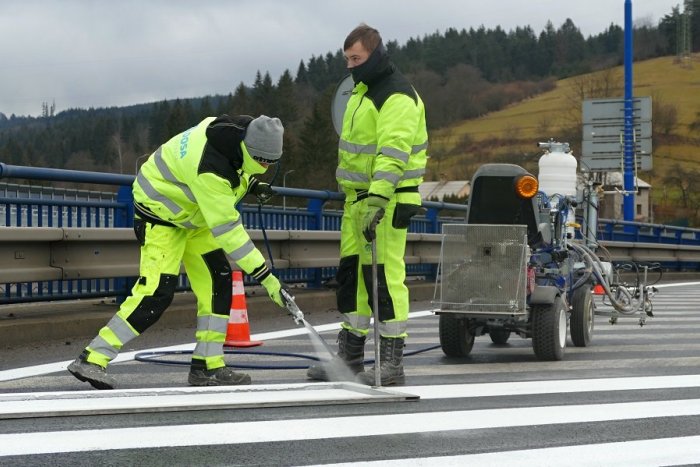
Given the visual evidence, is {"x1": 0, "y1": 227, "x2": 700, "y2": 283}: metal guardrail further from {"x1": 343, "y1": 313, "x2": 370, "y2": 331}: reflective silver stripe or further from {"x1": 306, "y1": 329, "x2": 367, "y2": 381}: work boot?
{"x1": 343, "y1": 313, "x2": 370, "y2": 331}: reflective silver stripe

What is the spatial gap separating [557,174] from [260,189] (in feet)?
11.3

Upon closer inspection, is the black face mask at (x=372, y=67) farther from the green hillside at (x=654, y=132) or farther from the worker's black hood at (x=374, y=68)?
the green hillside at (x=654, y=132)

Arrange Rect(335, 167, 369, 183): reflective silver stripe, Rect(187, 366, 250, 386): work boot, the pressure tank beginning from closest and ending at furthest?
1. Rect(187, 366, 250, 386): work boot
2. Rect(335, 167, 369, 183): reflective silver stripe
3. the pressure tank

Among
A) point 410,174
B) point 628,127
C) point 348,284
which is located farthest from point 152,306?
point 628,127

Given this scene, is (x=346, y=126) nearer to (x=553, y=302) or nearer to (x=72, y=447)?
(x=553, y=302)

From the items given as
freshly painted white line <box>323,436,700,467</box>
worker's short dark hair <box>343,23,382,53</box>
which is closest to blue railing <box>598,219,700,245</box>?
worker's short dark hair <box>343,23,382,53</box>

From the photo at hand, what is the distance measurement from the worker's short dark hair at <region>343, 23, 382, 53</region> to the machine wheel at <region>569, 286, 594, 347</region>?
325cm

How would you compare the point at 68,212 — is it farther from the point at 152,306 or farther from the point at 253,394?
the point at 253,394

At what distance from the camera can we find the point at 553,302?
316 inches

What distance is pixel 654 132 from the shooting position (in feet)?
386

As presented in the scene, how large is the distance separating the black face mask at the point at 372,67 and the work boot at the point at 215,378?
1961mm

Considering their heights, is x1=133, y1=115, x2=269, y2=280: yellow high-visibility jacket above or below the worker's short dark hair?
below

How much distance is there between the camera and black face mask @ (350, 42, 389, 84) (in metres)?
6.74

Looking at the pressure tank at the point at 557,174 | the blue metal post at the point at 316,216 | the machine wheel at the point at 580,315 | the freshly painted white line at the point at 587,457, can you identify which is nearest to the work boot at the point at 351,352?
the freshly painted white line at the point at 587,457
